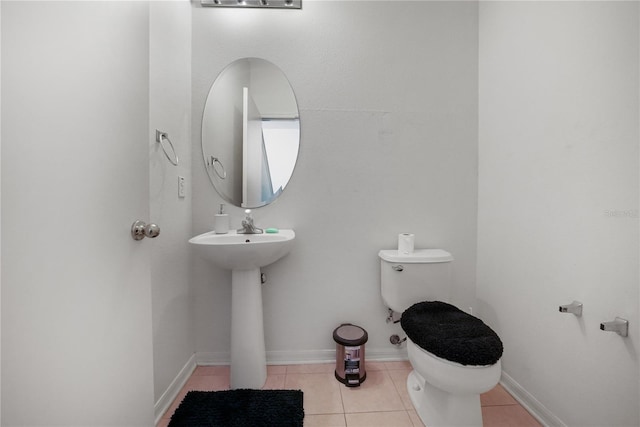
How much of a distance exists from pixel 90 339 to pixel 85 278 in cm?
14

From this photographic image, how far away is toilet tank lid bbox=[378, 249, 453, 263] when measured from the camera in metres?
1.38

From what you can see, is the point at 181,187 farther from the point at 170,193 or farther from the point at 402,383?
the point at 402,383

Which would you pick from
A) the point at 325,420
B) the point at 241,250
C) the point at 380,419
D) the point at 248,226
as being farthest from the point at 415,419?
the point at 248,226

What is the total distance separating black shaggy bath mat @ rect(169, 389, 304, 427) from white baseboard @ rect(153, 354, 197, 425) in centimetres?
7

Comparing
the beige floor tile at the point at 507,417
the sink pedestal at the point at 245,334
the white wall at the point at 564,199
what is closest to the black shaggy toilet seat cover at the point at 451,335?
the white wall at the point at 564,199

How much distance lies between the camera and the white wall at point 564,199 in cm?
86

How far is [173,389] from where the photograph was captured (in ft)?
4.12

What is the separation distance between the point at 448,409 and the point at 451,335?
328mm

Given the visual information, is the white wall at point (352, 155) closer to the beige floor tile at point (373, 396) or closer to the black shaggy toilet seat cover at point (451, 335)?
the beige floor tile at point (373, 396)

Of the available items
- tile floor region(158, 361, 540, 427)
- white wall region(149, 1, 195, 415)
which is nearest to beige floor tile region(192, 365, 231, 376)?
tile floor region(158, 361, 540, 427)

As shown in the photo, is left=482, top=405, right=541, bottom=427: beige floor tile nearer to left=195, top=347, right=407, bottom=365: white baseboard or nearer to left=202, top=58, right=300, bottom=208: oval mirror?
left=195, top=347, right=407, bottom=365: white baseboard

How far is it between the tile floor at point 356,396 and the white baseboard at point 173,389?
24 millimetres

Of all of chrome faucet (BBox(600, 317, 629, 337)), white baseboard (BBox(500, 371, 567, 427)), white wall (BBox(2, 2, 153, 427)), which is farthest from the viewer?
white baseboard (BBox(500, 371, 567, 427))

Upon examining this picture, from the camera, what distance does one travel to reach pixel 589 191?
96cm
